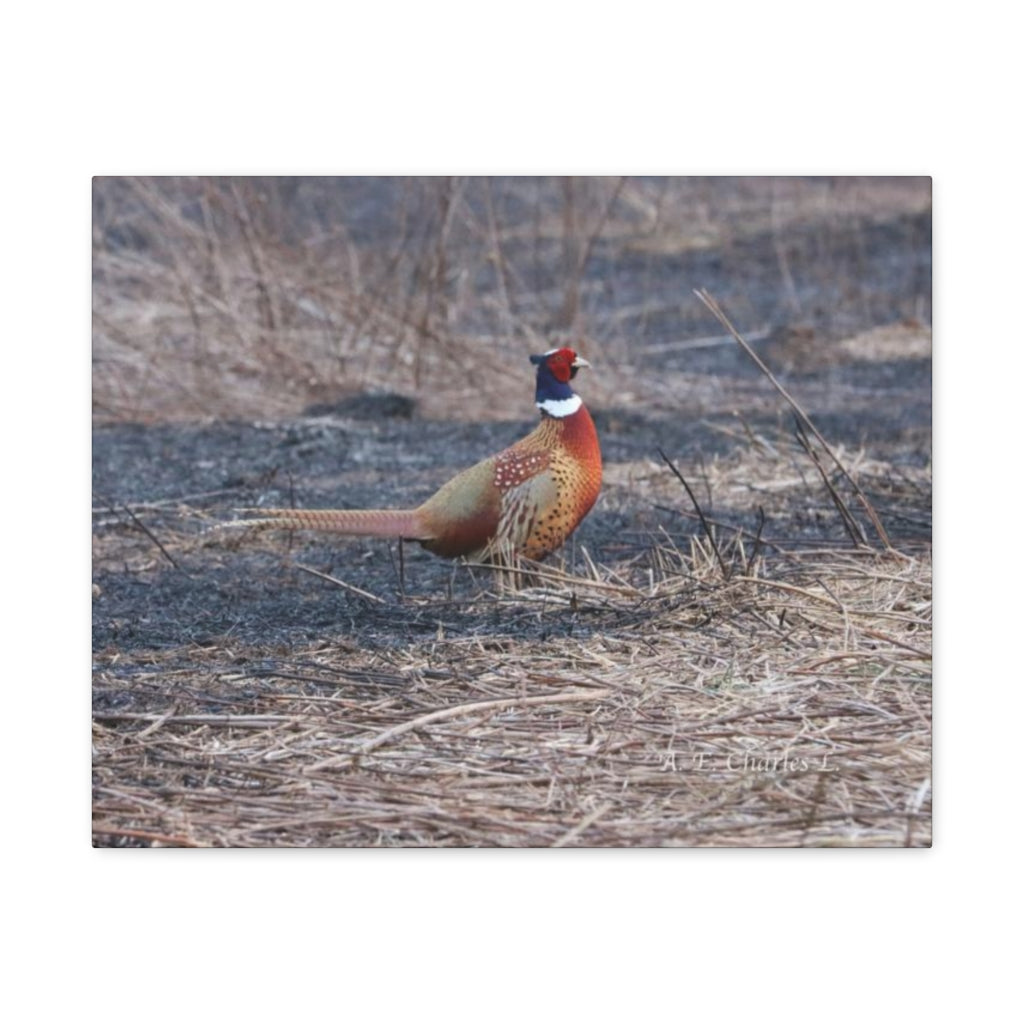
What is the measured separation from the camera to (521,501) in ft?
14.8

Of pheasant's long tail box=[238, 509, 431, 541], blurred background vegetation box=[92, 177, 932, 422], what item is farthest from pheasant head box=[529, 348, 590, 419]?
blurred background vegetation box=[92, 177, 932, 422]

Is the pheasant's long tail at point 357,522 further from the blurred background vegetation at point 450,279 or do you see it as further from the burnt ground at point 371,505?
the blurred background vegetation at point 450,279

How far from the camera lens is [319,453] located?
614cm

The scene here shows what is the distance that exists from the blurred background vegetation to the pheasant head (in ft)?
4.42

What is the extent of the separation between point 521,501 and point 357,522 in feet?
1.41

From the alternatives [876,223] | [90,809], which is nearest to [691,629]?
[90,809]

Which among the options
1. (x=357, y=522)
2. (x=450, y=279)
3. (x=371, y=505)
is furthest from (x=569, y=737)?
(x=450, y=279)

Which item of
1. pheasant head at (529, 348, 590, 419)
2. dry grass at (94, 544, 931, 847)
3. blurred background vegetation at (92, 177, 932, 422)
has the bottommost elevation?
dry grass at (94, 544, 931, 847)

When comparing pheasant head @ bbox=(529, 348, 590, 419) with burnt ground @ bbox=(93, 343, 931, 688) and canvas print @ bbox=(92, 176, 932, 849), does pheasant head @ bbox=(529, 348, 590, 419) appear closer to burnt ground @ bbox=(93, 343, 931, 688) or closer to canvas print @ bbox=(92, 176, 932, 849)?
canvas print @ bbox=(92, 176, 932, 849)

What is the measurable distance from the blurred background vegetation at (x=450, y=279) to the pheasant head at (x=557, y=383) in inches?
53.0

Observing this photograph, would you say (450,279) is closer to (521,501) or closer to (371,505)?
(371,505)

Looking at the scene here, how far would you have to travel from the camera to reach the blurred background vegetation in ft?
19.5

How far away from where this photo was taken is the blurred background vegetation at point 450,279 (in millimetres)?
5938

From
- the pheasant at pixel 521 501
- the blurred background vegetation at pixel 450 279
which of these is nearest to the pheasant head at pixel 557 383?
the pheasant at pixel 521 501
